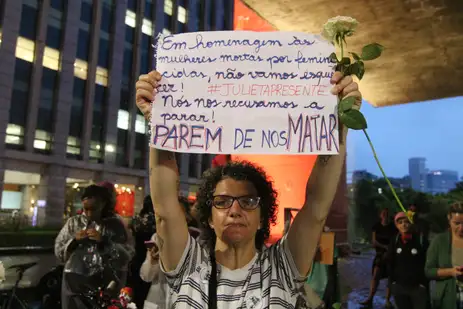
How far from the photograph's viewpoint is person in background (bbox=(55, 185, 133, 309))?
3.53m

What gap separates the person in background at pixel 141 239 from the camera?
13.6 feet

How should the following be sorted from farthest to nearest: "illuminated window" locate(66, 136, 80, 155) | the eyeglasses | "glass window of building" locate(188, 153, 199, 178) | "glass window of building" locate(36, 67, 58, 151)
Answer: "glass window of building" locate(188, 153, 199, 178)
"illuminated window" locate(66, 136, 80, 155)
"glass window of building" locate(36, 67, 58, 151)
the eyeglasses

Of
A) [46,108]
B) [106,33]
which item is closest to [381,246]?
[46,108]

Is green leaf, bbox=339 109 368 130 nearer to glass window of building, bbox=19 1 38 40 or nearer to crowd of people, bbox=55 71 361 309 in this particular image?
crowd of people, bbox=55 71 361 309

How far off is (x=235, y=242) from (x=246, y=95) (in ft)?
1.93

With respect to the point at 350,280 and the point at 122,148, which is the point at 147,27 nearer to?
the point at 122,148

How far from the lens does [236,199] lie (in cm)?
159

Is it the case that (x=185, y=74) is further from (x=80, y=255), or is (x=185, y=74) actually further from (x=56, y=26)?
(x=56, y=26)

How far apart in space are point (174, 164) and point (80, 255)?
236cm

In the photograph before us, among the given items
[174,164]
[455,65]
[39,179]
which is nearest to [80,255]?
[174,164]

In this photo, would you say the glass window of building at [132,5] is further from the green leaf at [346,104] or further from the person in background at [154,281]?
the green leaf at [346,104]

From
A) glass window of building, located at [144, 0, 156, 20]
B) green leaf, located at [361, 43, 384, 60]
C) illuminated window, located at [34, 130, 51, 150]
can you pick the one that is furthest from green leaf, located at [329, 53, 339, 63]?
glass window of building, located at [144, 0, 156, 20]

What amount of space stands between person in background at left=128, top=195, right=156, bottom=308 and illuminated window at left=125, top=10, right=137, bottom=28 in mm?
27362

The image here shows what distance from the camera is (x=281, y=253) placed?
1592 mm
